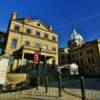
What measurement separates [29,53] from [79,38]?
67356mm

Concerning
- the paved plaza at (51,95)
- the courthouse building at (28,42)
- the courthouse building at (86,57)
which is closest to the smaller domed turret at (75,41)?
the courthouse building at (86,57)

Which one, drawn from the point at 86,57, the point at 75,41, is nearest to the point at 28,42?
the point at 86,57

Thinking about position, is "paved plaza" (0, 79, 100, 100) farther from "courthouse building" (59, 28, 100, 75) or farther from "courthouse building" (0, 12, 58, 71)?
"courthouse building" (59, 28, 100, 75)

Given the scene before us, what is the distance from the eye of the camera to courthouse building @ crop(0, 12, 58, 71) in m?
28.0

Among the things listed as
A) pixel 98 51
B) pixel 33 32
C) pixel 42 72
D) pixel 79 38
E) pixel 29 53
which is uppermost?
pixel 79 38

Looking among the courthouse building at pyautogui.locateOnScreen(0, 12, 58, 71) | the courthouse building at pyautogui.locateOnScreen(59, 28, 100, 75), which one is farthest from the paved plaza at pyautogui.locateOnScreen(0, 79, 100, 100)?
the courthouse building at pyautogui.locateOnScreen(59, 28, 100, 75)

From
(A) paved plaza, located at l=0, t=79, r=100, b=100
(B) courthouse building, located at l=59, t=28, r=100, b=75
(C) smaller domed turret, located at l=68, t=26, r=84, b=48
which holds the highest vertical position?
(C) smaller domed turret, located at l=68, t=26, r=84, b=48

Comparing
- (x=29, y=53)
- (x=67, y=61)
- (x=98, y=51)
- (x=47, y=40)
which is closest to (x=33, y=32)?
(x=47, y=40)

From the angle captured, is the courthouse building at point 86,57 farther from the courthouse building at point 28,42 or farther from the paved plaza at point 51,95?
the paved plaza at point 51,95

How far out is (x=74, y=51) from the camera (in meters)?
55.4

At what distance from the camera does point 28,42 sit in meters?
31.6

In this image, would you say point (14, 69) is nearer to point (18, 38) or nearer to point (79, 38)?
point (18, 38)

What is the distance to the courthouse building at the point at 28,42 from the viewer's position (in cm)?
2802

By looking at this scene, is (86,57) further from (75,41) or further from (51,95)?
(51,95)
